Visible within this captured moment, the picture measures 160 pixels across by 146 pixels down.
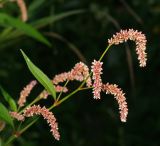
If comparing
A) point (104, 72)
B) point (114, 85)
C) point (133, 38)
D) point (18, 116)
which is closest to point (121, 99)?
point (114, 85)

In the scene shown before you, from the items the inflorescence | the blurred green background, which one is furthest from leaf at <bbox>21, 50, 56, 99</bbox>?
the blurred green background

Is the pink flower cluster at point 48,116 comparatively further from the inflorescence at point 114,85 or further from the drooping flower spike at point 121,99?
the drooping flower spike at point 121,99

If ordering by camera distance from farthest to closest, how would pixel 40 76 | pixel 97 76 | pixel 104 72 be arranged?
pixel 104 72
pixel 40 76
pixel 97 76

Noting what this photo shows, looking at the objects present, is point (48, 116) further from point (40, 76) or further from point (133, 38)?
point (133, 38)

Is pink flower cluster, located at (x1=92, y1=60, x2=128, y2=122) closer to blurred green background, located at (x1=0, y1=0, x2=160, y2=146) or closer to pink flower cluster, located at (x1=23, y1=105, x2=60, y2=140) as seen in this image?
pink flower cluster, located at (x1=23, y1=105, x2=60, y2=140)

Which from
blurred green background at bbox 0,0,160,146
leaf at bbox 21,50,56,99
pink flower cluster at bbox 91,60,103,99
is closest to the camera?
pink flower cluster at bbox 91,60,103,99

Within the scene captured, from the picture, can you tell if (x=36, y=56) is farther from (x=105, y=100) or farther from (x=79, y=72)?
(x=79, y=72)

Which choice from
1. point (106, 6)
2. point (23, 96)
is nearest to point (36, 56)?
point (106, 6)

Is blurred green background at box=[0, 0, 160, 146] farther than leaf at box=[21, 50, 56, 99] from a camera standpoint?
Yes

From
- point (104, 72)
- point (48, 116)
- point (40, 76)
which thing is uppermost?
point (104, 72)
